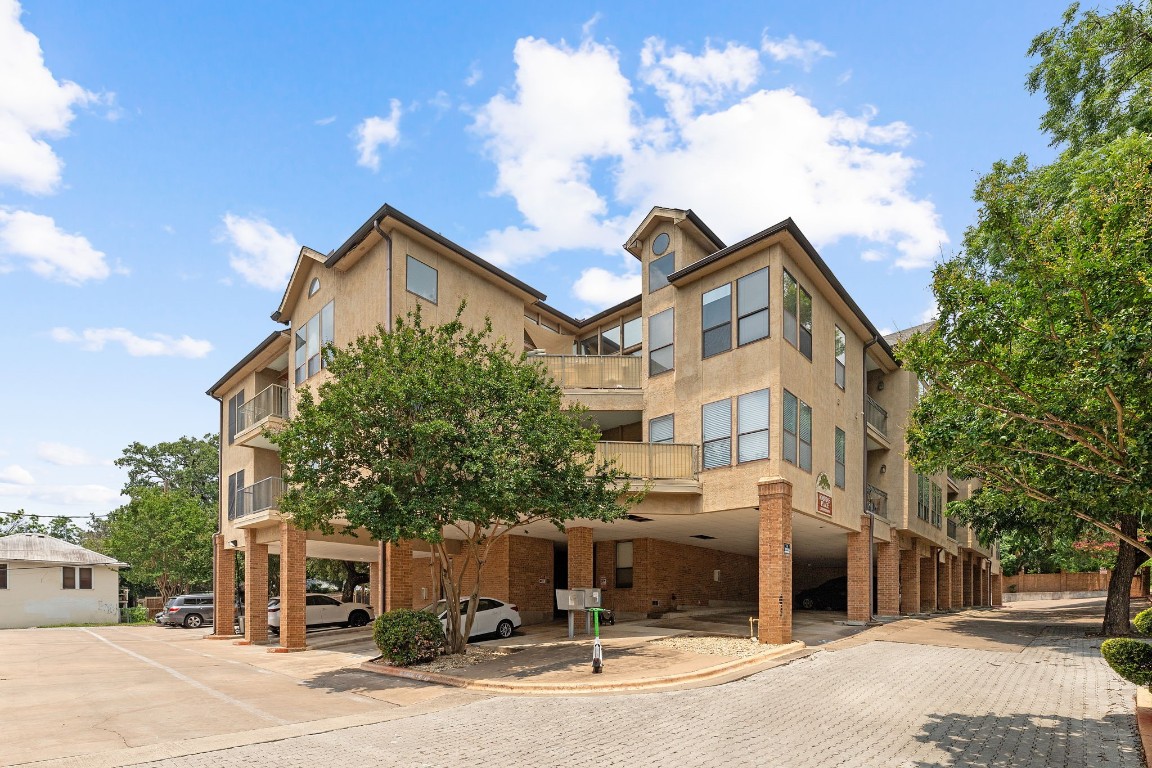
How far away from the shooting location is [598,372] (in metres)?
24.3

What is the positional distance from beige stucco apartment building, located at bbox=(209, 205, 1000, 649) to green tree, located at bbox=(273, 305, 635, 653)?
2447 millimetres

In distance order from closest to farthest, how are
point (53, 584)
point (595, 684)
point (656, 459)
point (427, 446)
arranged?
1. point (595, 684)
2. point (427, 446)
3. point (656, 459)
4. point (53, 584)

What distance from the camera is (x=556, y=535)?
92.7ft

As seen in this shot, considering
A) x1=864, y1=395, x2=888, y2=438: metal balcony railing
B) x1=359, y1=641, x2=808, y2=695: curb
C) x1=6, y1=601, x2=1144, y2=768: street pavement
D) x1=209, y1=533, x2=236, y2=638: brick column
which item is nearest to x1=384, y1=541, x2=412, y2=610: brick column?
x1=359, y1=641, x2=808, y2=695: curb

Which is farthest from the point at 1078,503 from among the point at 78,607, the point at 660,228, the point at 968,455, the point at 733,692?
the point at 78,607

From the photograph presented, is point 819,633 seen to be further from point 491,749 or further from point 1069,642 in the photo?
point 491,749

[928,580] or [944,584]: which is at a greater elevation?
[928,580]

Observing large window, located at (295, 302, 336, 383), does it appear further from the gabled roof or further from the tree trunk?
the gabled roof

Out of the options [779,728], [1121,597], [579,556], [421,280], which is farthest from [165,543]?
[1121,597]

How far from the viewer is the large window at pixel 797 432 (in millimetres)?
19898

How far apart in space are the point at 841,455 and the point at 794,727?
1412cm

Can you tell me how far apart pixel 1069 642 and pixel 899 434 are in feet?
33.0

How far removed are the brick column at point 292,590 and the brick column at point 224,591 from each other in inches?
344

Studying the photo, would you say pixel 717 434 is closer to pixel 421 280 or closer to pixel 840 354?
pixel 840 354
